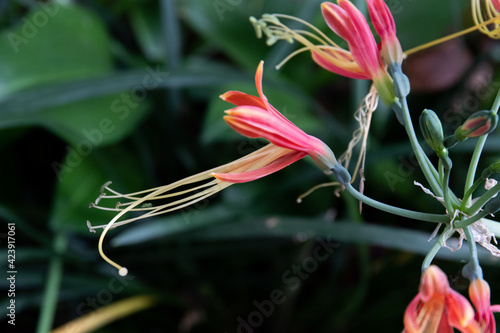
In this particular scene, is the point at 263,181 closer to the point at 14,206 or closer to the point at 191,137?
the point at 191,137

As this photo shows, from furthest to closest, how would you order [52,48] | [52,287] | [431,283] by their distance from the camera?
[52,48] → [52,287] → [431,283]

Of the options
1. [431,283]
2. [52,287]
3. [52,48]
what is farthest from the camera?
[52,48]

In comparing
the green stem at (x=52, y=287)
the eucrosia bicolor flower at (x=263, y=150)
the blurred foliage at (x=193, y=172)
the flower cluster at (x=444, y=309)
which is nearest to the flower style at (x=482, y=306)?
the flower cluster at (x=444, y=309)

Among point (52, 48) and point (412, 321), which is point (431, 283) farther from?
point (52, 48)

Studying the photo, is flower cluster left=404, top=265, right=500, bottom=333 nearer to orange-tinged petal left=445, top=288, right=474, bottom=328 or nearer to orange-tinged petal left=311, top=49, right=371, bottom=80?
orange-tinged petal left=445, top=288, right=474, bottom=328

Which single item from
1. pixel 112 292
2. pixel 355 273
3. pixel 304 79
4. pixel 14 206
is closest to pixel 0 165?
pixel 14 206

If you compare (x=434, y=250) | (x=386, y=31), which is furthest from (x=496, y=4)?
(x=434, y=250)
